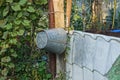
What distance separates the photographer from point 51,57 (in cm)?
381

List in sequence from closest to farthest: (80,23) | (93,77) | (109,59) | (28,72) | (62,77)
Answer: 1. (109,59)
2. (93,77)
3. (62,77)
4. (28,72)
5. (80,23)

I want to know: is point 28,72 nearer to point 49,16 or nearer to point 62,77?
point 62,77

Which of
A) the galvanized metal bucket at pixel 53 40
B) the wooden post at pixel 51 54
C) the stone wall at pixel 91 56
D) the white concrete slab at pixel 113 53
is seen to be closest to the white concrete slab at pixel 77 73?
the stone wall at pixel 91 56

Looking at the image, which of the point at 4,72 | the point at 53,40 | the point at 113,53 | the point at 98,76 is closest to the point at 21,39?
the point at 4,72

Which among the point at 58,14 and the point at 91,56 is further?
the point at 58,14

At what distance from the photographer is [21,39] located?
404cm

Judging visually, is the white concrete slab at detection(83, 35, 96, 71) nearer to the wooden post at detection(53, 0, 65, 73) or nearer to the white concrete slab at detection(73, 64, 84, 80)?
the white concrete slab at detection(73, 64, 84, 80)

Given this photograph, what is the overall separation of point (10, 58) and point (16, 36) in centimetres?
28

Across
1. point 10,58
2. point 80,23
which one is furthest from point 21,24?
point 80,23

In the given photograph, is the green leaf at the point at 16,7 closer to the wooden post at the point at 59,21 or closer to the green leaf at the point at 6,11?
the green leaf at the point at 6,11

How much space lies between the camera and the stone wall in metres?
2.61

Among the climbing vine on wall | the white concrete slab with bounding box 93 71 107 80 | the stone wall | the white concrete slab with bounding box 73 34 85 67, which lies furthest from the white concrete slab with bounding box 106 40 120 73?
the climbing vine on wall

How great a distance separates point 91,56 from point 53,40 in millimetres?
573

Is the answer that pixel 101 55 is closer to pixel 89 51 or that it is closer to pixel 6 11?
pixel 89 51
